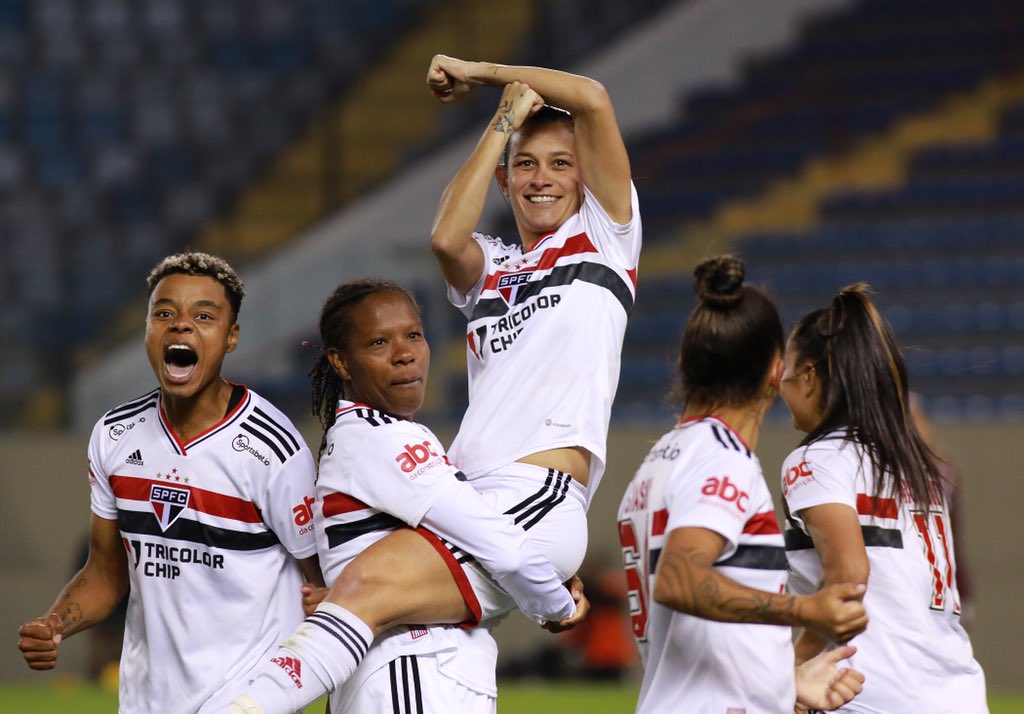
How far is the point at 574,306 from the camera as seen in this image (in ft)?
12.6

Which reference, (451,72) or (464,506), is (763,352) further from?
(451,72)

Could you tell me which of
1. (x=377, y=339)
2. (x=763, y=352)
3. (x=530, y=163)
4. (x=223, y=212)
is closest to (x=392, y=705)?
(x=377, y=339)

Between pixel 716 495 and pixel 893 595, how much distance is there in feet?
2.78

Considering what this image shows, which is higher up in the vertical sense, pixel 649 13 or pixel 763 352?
pixel 649 13

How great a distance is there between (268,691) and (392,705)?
0.33 m

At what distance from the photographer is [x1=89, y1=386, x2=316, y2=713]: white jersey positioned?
3.78 metres

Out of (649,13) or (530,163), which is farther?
(649,13)

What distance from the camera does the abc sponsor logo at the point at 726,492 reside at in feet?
9.96

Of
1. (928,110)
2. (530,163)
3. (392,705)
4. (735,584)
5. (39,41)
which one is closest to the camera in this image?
(735,584)

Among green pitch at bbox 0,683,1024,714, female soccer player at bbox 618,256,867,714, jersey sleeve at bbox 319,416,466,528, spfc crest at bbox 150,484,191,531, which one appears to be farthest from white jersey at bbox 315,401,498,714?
green pitch at bbox 0,683,1024,714

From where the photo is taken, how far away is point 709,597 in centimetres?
296

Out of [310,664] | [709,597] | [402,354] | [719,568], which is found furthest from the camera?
[402,354]

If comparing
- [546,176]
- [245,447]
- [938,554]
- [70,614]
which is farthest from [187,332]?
[938,554]

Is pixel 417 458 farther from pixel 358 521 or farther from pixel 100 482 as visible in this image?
pixel 100 482
